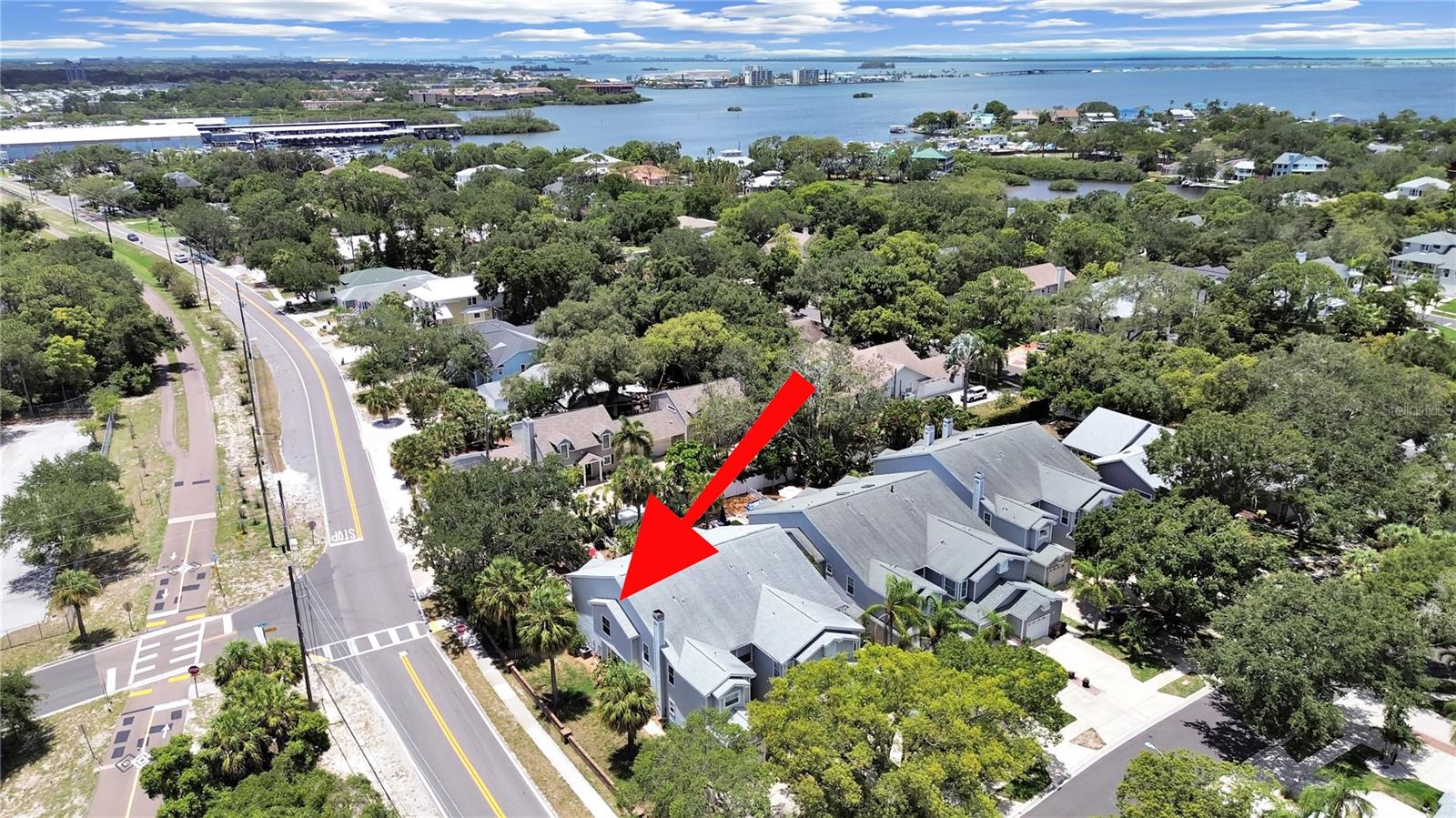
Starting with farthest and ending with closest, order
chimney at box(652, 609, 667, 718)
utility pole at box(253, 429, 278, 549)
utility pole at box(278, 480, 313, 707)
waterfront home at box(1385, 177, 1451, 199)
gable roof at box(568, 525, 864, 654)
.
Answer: waterfront home at box(1385, 177, 1451, 199) < utility pole at box(253, 429, 278, 549) < gable roof at box(568, 525, 864, 654) < utility pole at box(278, 480, 313, 707) < chimney at box(652, 609, 667, 718)

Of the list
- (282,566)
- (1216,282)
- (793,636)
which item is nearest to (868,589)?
(793,636)

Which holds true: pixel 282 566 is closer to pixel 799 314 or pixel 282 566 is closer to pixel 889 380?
pixel 889 380

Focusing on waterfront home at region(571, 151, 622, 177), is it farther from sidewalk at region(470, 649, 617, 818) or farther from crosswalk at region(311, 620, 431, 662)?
sidewalk at region(470, 649, 617, 818)

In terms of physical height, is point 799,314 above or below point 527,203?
below

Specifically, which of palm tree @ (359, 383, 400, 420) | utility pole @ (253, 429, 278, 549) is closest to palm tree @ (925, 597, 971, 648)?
utility pole @ (253, 429, 278, 549)

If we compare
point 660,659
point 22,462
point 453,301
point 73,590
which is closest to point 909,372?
point 660,659
